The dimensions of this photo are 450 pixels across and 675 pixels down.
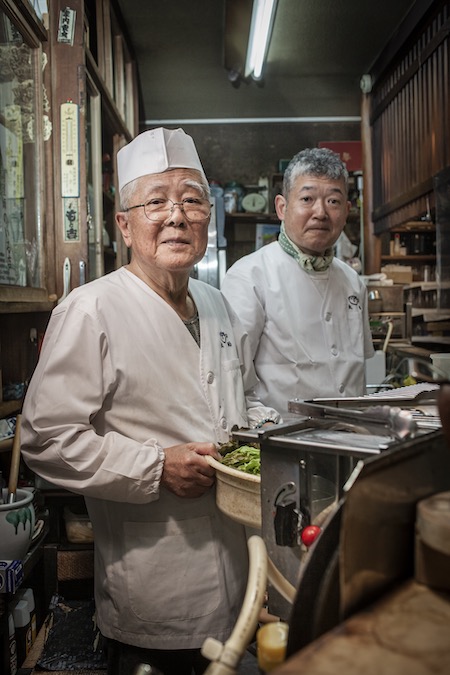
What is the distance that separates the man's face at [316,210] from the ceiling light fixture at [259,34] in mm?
2694

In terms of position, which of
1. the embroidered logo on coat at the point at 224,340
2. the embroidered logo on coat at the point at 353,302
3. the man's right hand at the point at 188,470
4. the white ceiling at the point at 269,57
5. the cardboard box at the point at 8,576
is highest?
the white ceiling at the point at 269,57

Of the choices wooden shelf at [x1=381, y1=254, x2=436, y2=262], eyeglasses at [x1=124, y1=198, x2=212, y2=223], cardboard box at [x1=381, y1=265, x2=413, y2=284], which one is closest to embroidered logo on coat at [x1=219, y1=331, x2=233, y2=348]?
eyeglasses at [x1=124, y1=198, x2=212, y2=223]

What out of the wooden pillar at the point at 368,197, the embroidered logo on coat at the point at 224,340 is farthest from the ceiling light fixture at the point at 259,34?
the embroidered logo on coat at the point at 224,340

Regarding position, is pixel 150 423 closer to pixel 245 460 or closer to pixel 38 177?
pixel 245 460

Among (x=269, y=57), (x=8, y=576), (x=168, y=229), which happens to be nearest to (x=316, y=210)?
(x=168, y=229)

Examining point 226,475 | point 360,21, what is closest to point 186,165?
point 226,475

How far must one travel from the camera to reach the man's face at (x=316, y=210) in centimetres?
322

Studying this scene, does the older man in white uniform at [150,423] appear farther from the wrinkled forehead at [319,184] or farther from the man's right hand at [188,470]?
the wrinkled forehead at [319,184]

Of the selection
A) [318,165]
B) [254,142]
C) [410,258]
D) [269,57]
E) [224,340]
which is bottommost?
[224,340]

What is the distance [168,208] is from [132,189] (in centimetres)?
18

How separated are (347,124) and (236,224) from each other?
91.6 inches

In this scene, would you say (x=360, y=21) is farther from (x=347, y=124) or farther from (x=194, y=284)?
(x=194, y=284)

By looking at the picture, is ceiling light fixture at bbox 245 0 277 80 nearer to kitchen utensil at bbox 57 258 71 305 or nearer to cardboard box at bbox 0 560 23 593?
kitchen utensil at bbox 57 258 71 305

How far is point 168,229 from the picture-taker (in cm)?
209
